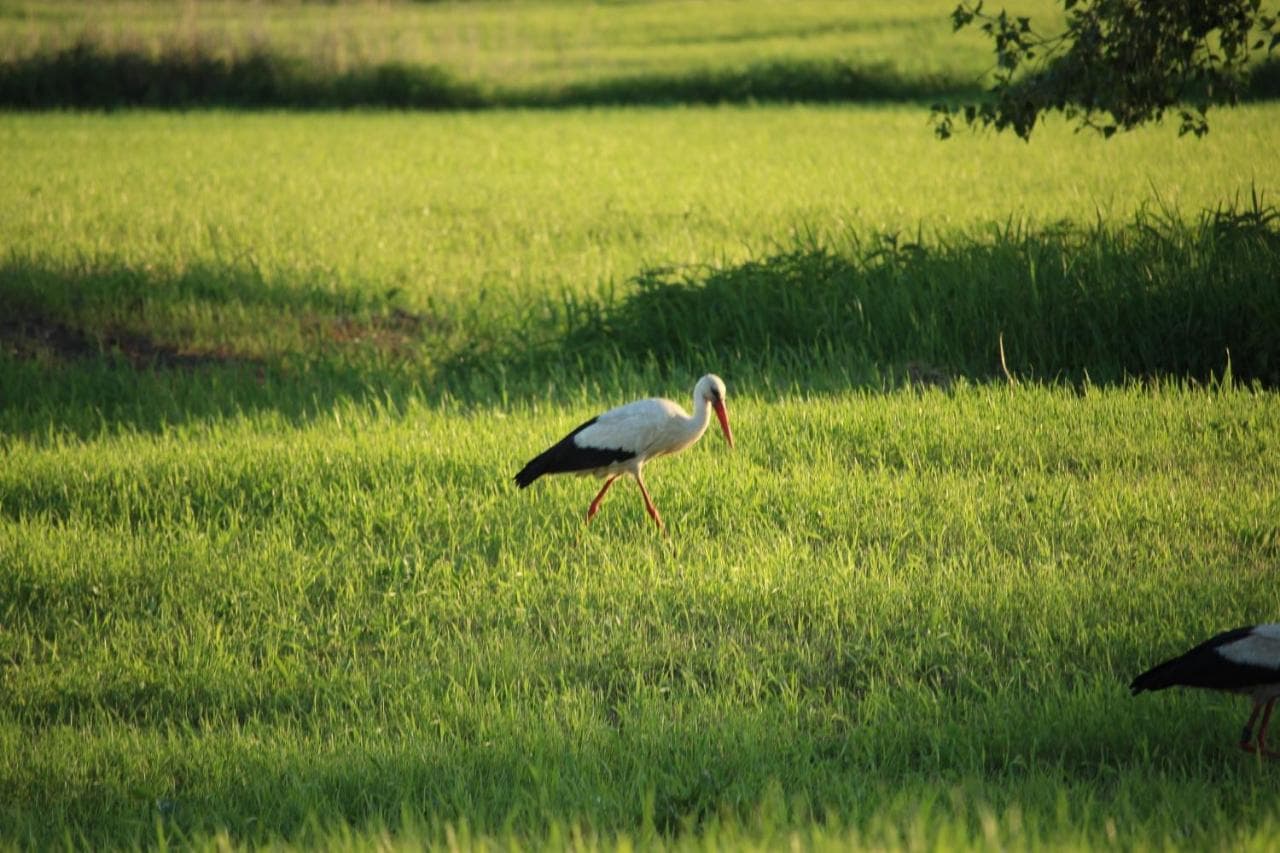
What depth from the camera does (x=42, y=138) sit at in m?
27.1

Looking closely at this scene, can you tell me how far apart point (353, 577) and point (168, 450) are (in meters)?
2.71

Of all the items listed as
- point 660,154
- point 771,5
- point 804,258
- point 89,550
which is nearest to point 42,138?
point 660,154

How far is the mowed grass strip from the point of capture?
→ 4.62 metres

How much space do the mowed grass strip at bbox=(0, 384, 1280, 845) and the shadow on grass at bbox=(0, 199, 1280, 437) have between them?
1175 mm

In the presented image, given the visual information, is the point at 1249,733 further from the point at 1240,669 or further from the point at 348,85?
the point at 348,85

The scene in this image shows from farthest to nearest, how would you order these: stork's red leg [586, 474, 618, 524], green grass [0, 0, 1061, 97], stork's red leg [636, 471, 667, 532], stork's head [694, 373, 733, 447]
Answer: green grass [0, 0, 1061, 97] < stork's head [694, 373, 733, 447] < stork's red leg [586, 474, 618, 524] < stork's red leg [636, 471, 667, 532]

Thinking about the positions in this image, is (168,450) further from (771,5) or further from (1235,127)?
(771,5)

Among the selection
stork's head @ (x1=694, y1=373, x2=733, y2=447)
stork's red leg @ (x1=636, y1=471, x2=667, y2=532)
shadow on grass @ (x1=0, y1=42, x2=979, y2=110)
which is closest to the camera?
stork's red leg @ (x1=636, y1=471, x2=667, y2=532)

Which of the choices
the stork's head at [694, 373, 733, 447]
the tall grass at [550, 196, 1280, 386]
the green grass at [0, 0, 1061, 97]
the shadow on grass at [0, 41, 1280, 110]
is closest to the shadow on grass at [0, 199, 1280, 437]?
the tall grass at [550, 196, 1280, 386]

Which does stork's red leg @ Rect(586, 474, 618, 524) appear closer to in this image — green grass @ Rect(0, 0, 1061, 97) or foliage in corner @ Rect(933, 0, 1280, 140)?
foliage in corner @ Rect(933, 0, 1280, 140)

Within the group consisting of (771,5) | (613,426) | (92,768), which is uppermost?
(771,5)

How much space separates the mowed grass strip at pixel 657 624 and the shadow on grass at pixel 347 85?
85.8 feet

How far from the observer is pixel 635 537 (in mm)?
7422

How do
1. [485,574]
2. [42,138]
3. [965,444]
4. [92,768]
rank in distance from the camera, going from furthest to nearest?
[42,138] → [965,444] → [485,574] → [92,768]
